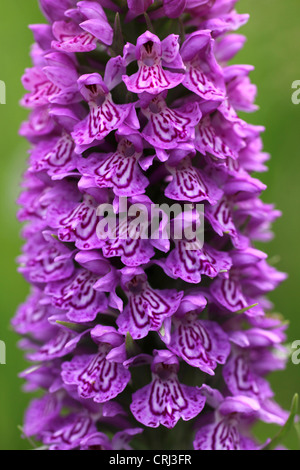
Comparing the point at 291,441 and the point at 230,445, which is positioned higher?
the point at 230,445

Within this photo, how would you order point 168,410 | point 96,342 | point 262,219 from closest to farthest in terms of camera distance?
point 168,410 → point 96,342 → point 262,219

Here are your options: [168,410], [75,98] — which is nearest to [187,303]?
[168,410]

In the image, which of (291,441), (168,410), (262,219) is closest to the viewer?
(168,410)

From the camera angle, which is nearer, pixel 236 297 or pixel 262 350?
pixel 236 297

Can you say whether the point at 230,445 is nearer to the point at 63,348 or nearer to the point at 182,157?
the point at 63,348

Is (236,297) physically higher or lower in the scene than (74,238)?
lower

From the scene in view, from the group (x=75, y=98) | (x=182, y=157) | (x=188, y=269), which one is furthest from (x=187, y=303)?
(x=75, y=98)

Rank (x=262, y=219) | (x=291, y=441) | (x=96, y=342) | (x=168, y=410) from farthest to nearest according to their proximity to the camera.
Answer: (x=291, y=441) < (x=262, y=219) < (x=96, y=342) < (x=168, y=410)

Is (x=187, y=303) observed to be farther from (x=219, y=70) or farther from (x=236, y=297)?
(x=219, y=70)

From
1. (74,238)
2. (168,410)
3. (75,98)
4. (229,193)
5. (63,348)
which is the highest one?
(75,98)
